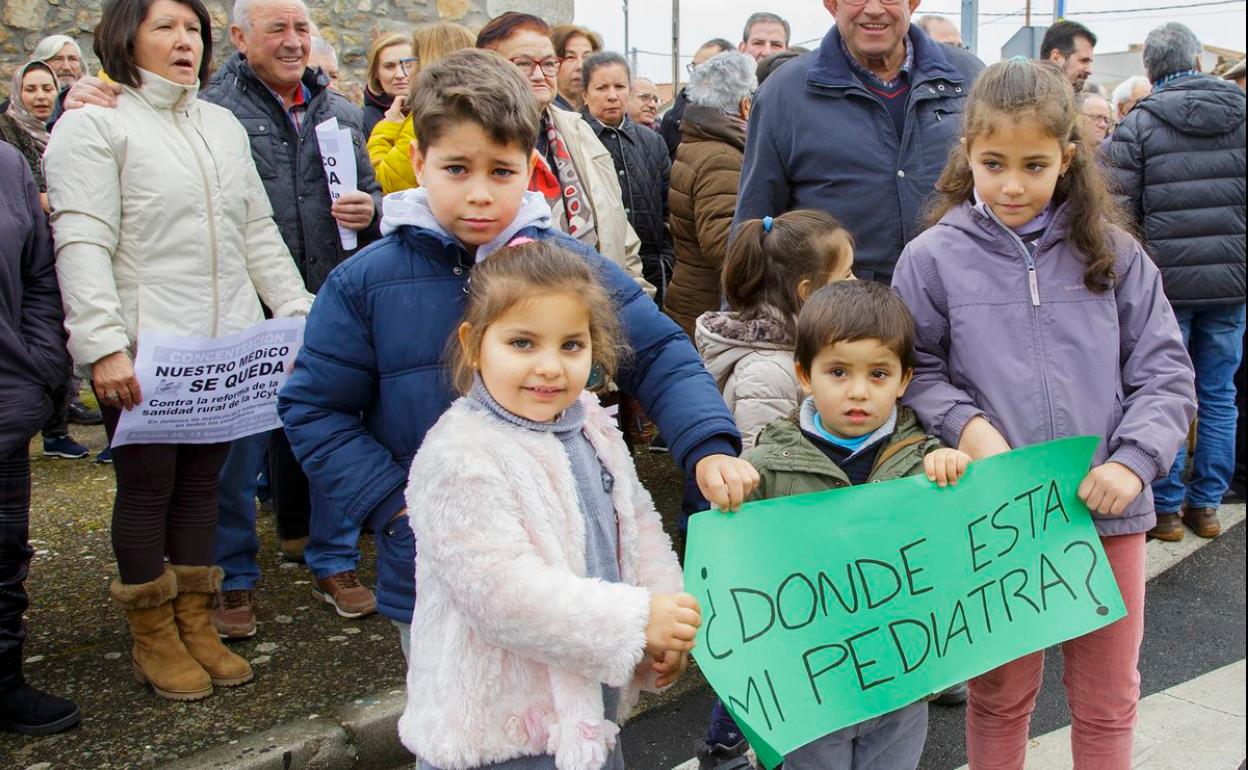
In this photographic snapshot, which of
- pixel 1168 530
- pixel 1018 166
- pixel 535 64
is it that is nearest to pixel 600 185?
pixel 535 64

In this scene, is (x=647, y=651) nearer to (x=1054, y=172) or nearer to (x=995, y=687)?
(x=995, y=687)

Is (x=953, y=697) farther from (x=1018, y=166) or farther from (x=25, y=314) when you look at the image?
(x=25, y=314)

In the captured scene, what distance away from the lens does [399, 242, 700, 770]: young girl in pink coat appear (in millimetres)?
1777

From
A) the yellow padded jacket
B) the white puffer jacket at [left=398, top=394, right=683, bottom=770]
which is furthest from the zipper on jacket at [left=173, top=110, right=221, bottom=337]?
the white puffer jacket at [left=398, top=394, right=683, bottom=770]

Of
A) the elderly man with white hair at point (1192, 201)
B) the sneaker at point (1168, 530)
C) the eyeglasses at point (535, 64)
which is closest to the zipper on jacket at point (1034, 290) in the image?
the eyeglasses at point (535, 64)

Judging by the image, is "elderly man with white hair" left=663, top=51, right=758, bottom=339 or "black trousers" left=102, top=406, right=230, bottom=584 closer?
"black trousers" left=102, top=406, right=230, bottom=584

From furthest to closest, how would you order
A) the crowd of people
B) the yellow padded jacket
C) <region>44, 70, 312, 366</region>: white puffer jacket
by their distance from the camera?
the yellow padded jacket < <region>44, 70, 312, 366</region>: white puffer jacket < the crowd of people

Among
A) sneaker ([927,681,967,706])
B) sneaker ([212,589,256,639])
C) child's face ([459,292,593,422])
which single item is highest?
child's face ([459,292,593,422])

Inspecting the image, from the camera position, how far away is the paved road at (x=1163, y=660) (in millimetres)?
3314

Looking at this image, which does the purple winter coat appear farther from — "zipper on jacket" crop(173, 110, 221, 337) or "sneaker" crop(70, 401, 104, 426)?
"sneaker" crop(70, 401, 104, 426)

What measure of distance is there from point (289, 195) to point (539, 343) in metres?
2.38

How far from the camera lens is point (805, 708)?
7.02ft

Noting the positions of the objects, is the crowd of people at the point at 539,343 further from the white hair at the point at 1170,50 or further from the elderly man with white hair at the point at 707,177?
the white hair at the point at 1170,50

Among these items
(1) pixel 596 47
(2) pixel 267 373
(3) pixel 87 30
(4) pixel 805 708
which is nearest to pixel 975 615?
(4) pixel 805 708
